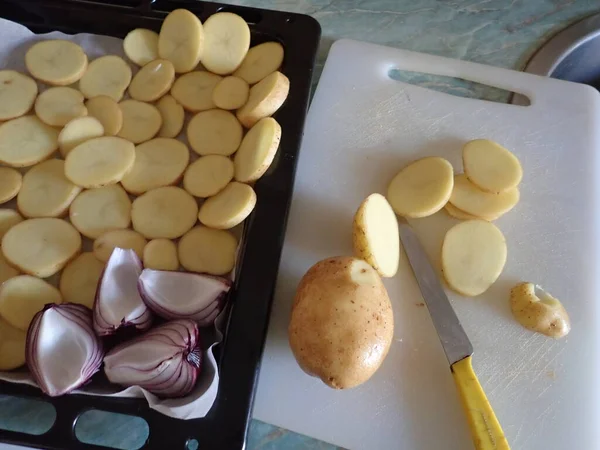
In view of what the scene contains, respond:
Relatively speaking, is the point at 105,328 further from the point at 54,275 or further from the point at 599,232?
the point at 599,232

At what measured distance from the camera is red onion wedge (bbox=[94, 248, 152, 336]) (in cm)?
81

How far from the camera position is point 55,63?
108cm

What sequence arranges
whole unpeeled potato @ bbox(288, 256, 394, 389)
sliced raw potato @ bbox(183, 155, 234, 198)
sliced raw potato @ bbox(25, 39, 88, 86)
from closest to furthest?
1. whole unpeeled potato @ bbox(288, 256, 394, 389)
2. sliced raw potato @ bbox(183, 155, 234, 198)
3. sliced raw potato @ bbox(25, 39, 88, 86)

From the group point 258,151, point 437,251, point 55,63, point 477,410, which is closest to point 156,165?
A: point 258,151

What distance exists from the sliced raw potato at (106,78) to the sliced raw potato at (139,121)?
4 centimetres

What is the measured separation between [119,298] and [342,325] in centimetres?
34

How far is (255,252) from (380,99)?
44 cm

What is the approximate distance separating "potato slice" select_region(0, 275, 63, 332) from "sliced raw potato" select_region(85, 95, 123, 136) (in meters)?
0.30

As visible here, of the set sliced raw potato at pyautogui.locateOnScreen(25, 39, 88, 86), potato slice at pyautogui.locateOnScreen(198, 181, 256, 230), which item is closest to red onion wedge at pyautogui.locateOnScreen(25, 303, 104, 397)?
potato slice at pyautogui.locateOnScreen(198, 181, 256, 230)

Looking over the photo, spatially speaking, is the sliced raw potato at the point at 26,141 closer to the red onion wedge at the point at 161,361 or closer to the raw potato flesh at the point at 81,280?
the raw potato flesh at the point at 81,280

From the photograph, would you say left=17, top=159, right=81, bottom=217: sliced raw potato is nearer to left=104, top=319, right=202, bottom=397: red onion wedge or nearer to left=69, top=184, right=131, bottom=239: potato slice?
left=69, top=184, right=131, bottom=239: potato slice

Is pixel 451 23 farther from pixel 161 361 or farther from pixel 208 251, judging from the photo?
pixel 161 361

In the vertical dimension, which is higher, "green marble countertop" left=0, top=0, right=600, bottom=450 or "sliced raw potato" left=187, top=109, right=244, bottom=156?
"green marble countertop" left=0, top=0, right=600, bottom=450

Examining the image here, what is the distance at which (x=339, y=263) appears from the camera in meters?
0.81
